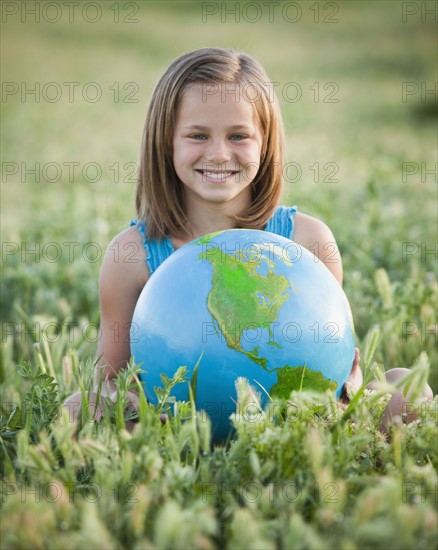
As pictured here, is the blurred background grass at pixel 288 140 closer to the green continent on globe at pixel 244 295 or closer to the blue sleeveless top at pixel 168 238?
the blue sleeveless top at pixel 168 238

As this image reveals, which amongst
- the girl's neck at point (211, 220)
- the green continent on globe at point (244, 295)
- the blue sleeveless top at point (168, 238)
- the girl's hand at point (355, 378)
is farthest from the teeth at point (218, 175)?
the girl's hand at point (355, 378)

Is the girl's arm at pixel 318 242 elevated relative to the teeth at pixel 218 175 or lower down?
lower down

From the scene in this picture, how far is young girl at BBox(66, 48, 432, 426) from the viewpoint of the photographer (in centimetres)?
357

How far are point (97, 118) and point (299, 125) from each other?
3.82 meters

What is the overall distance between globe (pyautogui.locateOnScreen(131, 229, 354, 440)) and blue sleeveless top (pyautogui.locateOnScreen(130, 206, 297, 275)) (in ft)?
1.85

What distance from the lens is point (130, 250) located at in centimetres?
373

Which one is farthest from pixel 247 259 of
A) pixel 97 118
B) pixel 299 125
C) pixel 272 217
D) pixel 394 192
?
pixel 97 118

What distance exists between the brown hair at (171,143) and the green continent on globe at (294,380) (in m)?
1.03

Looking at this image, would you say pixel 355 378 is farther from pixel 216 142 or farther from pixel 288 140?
pixel 288 140

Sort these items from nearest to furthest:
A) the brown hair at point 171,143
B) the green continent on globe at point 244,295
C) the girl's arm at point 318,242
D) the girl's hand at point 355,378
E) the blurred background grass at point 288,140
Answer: the green continent on globe at point 244,295 < the girl's hand at point 355,378 < the brown hair at point 171,143 < the girl's arm at point 318,242 < the blurred background grass at point 288,140

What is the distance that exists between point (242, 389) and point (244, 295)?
19.3 inches

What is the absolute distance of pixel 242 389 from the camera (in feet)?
8.31

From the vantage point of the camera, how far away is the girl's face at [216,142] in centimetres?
352

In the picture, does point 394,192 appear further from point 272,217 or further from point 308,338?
point 308,338
